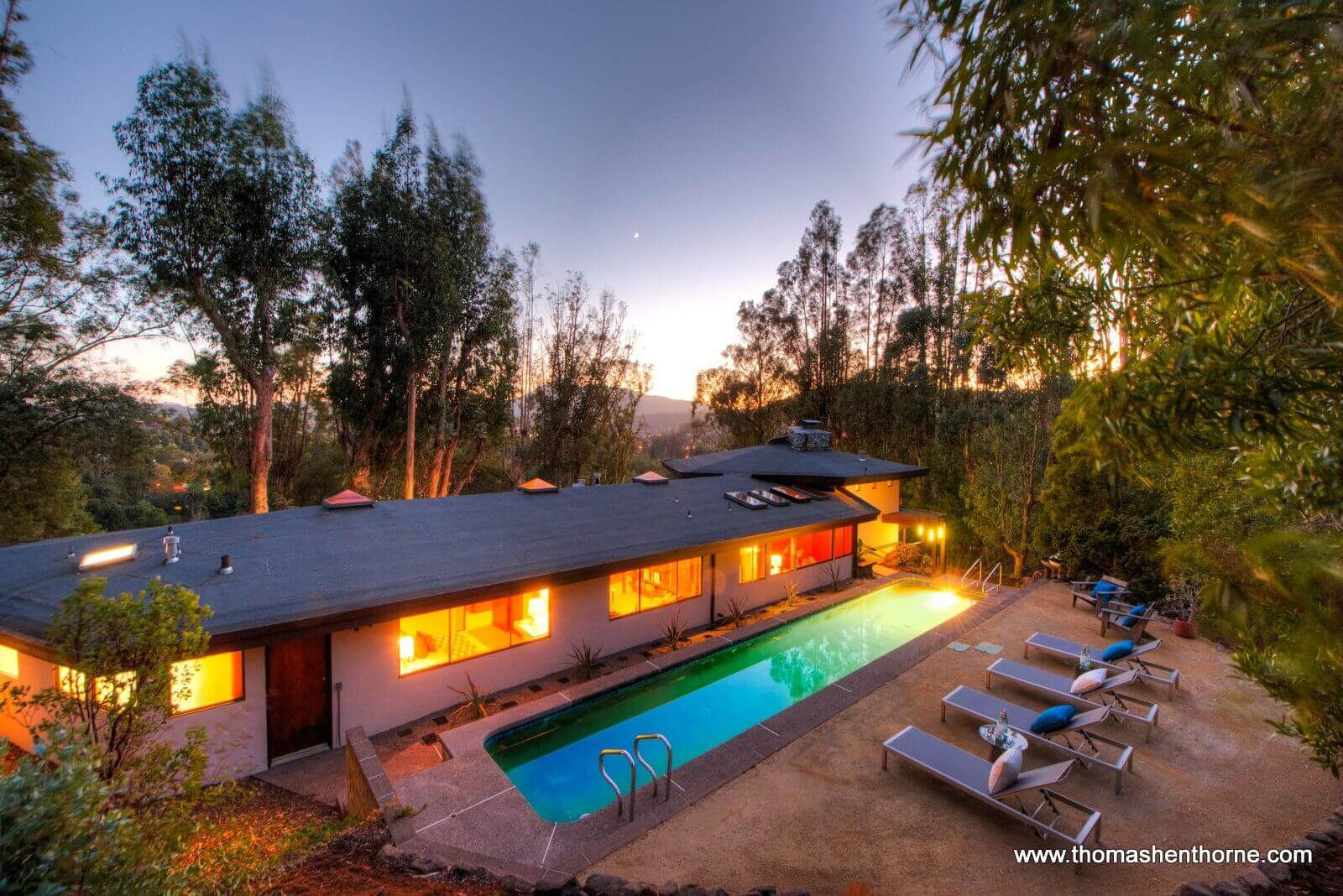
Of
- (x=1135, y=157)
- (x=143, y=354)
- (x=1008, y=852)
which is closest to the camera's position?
(x=1135, y=157)

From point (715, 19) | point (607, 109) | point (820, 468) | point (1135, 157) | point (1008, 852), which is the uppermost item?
point (607, 109)

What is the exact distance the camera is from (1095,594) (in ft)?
33.5

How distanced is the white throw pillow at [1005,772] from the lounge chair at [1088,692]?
2167mm

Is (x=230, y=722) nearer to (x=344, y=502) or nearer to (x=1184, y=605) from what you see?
(x=344, y=502)

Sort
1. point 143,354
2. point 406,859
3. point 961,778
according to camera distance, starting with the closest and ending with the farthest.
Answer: point 406,859 → point 961,778 → point 143,354

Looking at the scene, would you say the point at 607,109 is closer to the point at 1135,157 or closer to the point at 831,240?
the point at 831,240

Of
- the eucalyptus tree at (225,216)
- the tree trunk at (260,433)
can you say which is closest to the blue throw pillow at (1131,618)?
the eucalyptus tree at (225,216)

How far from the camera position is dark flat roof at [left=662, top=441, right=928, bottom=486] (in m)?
15.9

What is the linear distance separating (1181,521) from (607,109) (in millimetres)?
18441

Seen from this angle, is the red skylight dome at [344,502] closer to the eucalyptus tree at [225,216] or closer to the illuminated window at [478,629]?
the illuminated window at [478,629]

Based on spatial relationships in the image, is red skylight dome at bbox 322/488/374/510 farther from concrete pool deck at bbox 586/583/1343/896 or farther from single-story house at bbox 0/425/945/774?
concrete pool deck at bbox 586/583/1343/896

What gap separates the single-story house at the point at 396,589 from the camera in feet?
19.6

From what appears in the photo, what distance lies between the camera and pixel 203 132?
1438 centimetres

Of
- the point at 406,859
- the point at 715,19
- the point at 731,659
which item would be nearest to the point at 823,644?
the point at 731,659
